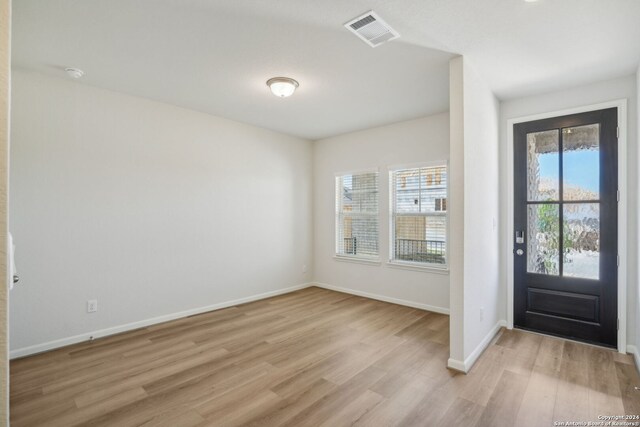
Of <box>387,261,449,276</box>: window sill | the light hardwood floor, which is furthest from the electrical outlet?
<box>387,261,449,276</box>: window sill

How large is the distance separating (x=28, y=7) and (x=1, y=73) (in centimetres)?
162

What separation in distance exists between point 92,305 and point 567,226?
507 cm

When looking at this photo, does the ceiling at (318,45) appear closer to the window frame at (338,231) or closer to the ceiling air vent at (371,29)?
the ceiling air vent at (371,29)

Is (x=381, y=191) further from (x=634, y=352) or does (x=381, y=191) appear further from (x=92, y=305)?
(x=92, y=305)

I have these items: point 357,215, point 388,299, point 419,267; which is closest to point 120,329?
point 388,299

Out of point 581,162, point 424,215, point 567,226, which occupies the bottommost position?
point 567,226

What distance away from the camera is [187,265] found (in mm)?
4031

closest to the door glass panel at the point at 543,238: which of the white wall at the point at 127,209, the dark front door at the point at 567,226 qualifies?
the dark front door at the point at 567,226

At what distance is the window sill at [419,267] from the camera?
419 centimetres

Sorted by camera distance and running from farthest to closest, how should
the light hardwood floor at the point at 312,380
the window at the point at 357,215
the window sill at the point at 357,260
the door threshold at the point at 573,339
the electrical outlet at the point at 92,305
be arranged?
the window at the point at 357,215, the window sill at the point at 357,260, the electrical outlet at the point at 92,305, the door threshold at the point at 573,339, the light hardwood floor at the point at 312,380

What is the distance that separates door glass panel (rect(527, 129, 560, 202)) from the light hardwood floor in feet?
5.14

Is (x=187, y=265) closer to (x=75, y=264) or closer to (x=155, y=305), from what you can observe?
(x=155, y=305)

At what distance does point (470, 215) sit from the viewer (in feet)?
9.01

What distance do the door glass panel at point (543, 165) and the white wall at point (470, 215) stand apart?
1.85ft
